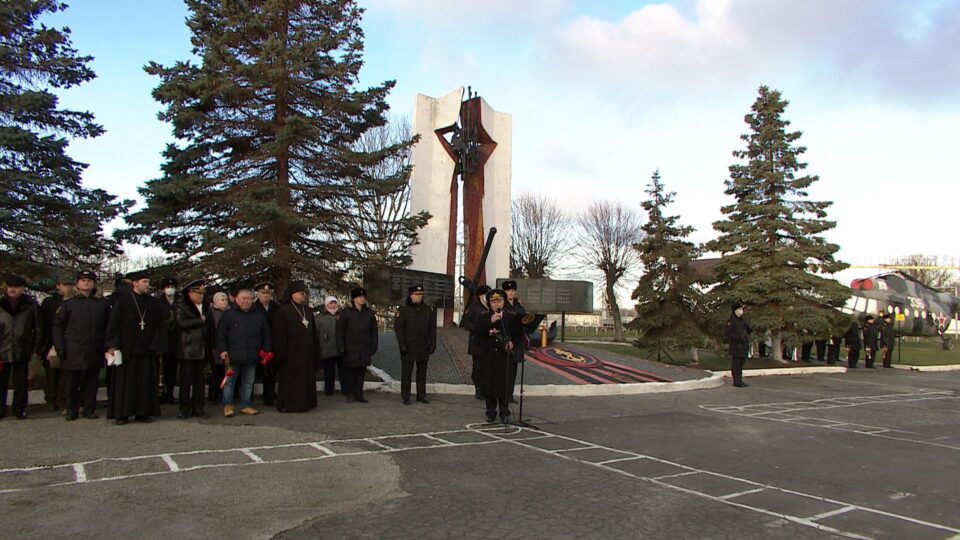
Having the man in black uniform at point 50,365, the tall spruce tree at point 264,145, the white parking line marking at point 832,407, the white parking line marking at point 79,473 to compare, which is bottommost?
the white parking line marking at point 832,407

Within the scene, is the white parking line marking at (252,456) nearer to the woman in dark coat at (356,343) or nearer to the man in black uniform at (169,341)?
the man in black uniform at (169,341)

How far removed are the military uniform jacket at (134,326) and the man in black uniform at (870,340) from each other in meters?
22.7

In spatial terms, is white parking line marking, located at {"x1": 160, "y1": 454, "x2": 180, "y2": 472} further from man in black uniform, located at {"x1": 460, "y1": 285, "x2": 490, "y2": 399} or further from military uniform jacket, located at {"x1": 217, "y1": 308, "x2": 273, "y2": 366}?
man in black uniform, located at {"x1": 460, "y1": 285, "x2": 490, "y2": 399}

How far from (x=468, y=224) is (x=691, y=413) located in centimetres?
1153

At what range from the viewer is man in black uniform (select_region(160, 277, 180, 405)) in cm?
838

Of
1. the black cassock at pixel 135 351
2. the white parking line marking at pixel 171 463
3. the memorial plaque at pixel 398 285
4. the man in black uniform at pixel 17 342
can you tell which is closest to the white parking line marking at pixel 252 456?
the white parking line marking at pixel 171 463

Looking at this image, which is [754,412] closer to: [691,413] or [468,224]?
[691,413]

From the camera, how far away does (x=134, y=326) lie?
7949mm

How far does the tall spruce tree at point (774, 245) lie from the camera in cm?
1989

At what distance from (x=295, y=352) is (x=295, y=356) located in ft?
0.20

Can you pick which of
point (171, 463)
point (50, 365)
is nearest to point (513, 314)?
point (171, 463)

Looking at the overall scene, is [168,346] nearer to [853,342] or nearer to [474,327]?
[474,327]

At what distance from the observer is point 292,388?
29.2 ft

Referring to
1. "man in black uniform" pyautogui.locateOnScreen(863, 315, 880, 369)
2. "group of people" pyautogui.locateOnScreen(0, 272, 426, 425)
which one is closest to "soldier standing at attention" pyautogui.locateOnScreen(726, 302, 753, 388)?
"group of people" pyautogui.locateOnScreen(0, 272, 426, 425)
